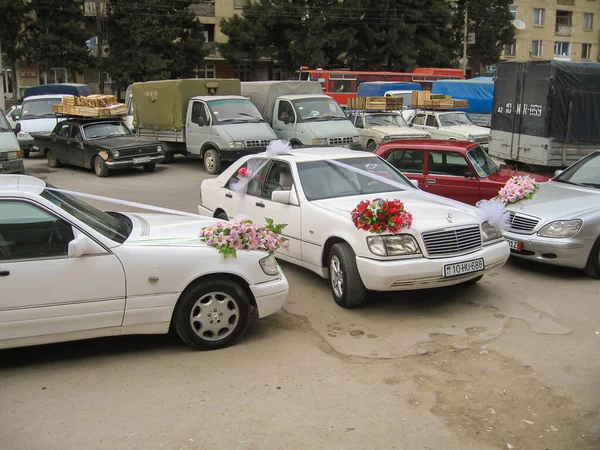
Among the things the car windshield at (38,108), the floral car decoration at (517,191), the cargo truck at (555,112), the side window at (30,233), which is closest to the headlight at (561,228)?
the floral car decoration at (517,191)

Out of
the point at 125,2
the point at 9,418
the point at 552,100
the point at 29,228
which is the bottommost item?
the point at 9,418

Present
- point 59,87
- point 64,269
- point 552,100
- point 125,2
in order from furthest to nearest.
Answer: point 125,2
point 59,87
point 552,100
point 64,269

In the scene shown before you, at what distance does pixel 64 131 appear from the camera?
734 inches

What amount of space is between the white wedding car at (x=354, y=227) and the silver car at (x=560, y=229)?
100cm

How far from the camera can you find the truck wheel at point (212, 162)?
17672mm

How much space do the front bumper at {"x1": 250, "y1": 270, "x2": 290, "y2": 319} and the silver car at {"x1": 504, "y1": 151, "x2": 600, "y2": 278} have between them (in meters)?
3.53

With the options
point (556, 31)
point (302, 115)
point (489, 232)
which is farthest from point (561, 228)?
point (556, 31)

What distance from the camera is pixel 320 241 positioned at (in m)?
6.98

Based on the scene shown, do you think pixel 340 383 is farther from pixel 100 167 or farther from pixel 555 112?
pixel 100 167

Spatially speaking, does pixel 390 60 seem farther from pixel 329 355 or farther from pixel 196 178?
pixel 329 355

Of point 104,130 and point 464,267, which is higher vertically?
point 104,130

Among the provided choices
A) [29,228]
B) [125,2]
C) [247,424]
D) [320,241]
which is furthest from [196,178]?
[125,2]

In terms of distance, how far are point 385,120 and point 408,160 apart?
10.3 metres

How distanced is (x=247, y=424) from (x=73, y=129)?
15.7m
